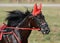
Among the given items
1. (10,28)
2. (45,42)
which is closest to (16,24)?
(10,28)

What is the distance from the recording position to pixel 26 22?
8016 mm

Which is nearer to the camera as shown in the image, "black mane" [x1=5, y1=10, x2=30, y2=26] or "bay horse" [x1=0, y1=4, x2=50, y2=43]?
"bay horse" [x1=0, y1=4, x2=50, y2=43]

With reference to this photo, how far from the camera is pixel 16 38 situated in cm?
788

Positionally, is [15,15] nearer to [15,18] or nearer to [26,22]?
[15,18]

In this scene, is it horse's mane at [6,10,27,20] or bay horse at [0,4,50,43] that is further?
horse's mane at [6,10,27,20]

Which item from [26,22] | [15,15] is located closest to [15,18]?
[15,15]

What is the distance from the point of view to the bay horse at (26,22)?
7.85 meters

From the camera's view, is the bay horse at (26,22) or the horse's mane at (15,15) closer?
the bay horse at (26,22)

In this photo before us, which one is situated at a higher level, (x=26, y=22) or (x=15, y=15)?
(x=15, y=15)

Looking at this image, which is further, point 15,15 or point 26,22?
point 15,15

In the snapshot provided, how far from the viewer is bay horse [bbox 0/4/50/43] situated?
7.85 m

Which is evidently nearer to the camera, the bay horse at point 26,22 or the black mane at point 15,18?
the bay horse at point 26,22

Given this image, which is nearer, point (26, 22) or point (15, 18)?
point (26, 22)

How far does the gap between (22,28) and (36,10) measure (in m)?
0.57
